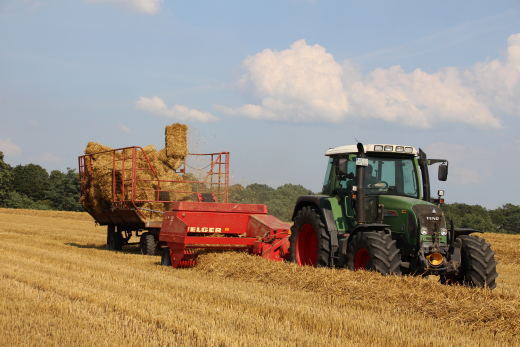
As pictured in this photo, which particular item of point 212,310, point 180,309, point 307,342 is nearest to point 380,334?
point 307,342

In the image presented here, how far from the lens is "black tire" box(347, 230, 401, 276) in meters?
6.31

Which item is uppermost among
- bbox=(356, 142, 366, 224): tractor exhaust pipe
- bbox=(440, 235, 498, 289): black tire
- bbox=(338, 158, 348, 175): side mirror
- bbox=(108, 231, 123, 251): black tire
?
bbox=(338, 158, 348, 175): side mirror

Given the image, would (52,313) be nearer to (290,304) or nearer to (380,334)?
(290,304)

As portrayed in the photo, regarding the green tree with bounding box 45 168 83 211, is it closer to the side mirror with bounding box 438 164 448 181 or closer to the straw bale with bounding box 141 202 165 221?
the straw bale with bounding box 141 202 165 221

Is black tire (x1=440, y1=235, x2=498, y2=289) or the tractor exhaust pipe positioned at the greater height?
the tractor exhaust pipe

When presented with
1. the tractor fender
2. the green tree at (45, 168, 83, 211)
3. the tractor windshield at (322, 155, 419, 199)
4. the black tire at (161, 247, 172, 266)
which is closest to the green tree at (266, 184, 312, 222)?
the black tire at (161, 247, 172, 266)

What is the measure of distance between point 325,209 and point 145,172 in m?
6.09

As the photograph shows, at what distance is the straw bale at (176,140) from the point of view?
1293 cm

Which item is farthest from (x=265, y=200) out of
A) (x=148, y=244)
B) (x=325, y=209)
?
(x=325, y=209)

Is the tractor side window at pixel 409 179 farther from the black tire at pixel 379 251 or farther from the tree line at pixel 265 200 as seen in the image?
the tree line at pixel 265 200

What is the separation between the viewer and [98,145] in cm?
1358

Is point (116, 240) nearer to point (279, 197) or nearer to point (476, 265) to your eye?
point (476, 265)

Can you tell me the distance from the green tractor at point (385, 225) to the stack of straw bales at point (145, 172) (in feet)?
15.9

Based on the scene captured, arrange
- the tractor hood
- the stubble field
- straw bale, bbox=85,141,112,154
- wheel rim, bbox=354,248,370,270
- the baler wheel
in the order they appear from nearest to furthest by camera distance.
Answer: the stubble field → the tractor hood → wheel rim, bbox=354,248,370,270 → the baler wheel → straw bale, bbox=85,141,112,154
